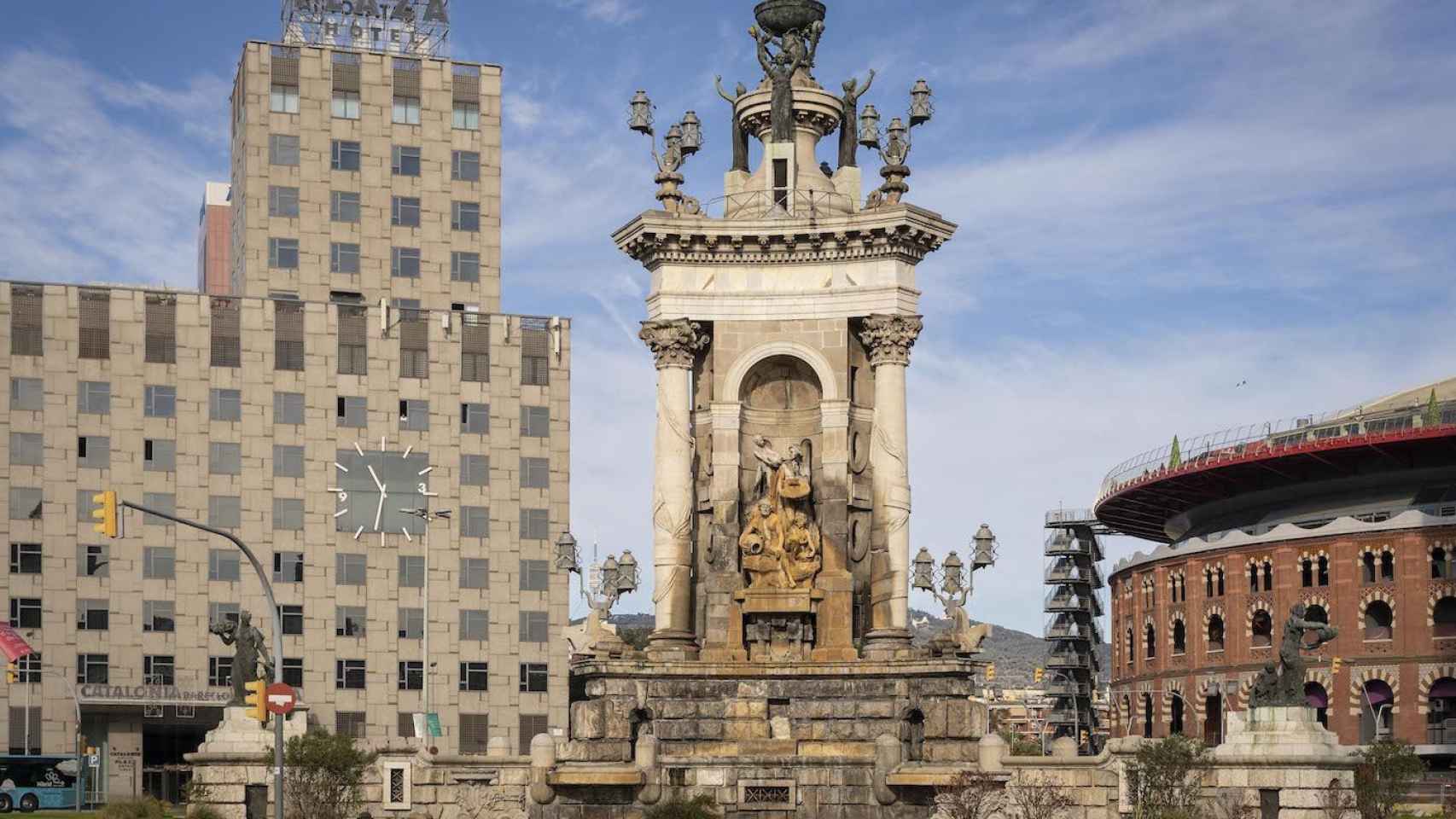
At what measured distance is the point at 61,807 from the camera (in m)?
87.4

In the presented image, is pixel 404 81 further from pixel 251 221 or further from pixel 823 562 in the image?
pixel 823 562

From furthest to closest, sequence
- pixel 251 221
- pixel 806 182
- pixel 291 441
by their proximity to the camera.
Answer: pixel 251 221 < pixel 291 441 < pixel 806 182

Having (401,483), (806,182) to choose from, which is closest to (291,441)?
(401,483)

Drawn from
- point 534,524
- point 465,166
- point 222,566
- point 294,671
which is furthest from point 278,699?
point 465,166

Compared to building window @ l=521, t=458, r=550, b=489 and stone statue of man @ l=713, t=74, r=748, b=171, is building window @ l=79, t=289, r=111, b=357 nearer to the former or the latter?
building window @ l=521, t=458, r=550, b=489

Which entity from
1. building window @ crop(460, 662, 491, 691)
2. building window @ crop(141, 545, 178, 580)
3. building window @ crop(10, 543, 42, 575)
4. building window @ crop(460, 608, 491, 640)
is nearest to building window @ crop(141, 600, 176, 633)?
building window @ crop(141, 545, 178, 580)

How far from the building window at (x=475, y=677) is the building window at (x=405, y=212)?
86.9 feet

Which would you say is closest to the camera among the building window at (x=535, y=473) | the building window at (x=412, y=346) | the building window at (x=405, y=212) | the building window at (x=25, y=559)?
the building window at (x=25, y=559)

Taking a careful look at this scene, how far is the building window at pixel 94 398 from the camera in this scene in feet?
350

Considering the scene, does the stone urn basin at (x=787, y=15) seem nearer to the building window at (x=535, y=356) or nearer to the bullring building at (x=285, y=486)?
the bullring building at (x=285, y=486)

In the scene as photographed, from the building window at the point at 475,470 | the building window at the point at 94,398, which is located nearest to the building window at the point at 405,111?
the building window at the point at 475,470

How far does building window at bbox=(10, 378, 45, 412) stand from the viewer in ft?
348

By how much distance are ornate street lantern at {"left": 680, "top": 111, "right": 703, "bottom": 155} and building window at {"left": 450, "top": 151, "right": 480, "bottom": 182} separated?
67407mm

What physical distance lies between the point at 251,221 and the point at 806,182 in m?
69.3
